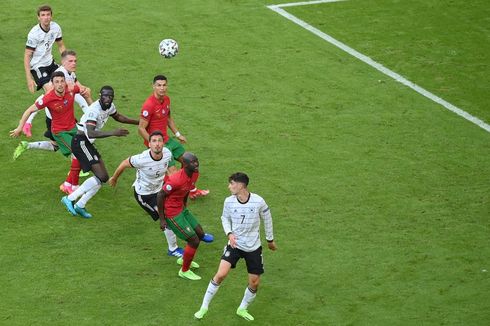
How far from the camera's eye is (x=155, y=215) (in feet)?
52.3

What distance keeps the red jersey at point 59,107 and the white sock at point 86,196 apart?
136 cm

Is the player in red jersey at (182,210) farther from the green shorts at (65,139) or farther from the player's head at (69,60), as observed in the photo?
the player's head at (69,60)

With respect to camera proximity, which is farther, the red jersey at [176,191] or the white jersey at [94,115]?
the white jersey at [94,115]

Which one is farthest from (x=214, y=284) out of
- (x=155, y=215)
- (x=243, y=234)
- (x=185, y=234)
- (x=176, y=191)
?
(x=155, y=215)

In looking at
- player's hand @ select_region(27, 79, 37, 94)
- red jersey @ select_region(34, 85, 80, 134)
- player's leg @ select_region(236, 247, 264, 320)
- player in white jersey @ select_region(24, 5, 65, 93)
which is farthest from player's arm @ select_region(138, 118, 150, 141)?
player's leg @ select_region(236, 247, 264, 320)

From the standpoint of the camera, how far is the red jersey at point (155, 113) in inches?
670

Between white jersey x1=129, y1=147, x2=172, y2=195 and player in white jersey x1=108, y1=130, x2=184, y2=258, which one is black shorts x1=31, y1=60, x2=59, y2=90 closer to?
player in white jersey x1=108, y1=130, x2=184, y2=258

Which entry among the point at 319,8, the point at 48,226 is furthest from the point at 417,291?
the point at 319,8

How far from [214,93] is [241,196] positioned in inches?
318

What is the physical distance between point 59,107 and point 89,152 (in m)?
1.05

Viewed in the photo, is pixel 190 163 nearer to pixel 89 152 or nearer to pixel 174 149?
pixel 174 149

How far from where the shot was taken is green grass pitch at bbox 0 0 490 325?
14852mm

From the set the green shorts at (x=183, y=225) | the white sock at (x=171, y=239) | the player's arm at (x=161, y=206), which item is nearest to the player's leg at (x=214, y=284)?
the green shorts at (x=183, y=225)

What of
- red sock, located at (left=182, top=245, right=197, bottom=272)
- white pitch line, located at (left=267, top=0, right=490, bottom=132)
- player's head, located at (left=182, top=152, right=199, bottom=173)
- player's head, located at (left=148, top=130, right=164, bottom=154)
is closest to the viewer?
player's head, located at (left=182, top=152, right=199, bottom=173)
